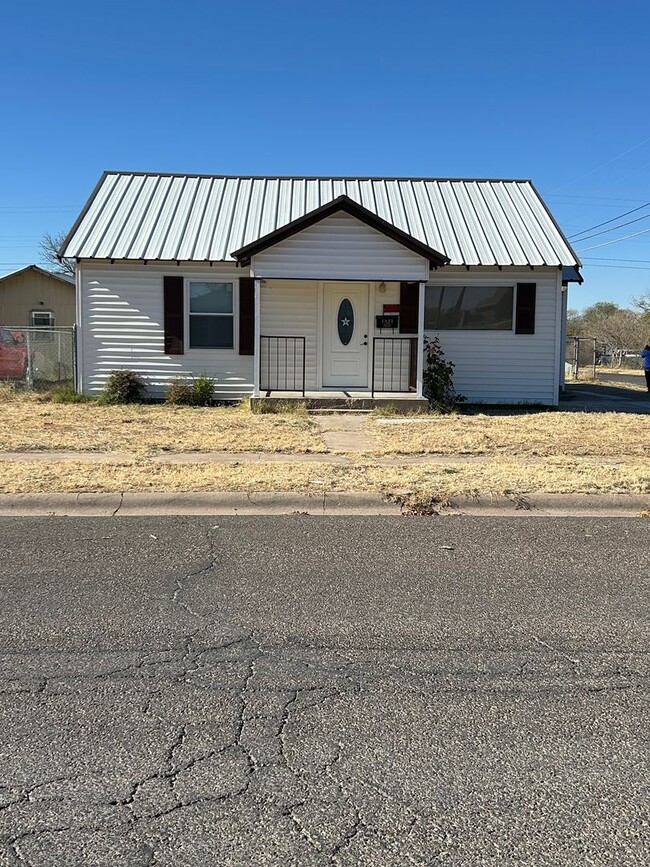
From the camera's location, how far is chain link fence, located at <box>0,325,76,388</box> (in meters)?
17.1

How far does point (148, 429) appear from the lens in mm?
11609

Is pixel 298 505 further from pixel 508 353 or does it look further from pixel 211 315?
pixel 508 353

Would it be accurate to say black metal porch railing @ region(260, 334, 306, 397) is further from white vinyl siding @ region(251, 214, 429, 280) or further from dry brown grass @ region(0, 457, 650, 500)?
dry brown grass @ region(0, 457, 650, 500)

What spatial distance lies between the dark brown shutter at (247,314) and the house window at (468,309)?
12.6ft

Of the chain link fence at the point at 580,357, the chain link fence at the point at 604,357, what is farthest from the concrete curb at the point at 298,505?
the chain link fence at the point at 604,357

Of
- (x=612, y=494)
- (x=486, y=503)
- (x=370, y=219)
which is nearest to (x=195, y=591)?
(x=486, y=503)

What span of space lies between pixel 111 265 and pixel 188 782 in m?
14.3

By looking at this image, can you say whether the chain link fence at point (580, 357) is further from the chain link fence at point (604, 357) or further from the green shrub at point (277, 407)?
the green shrub at point (277, 407)

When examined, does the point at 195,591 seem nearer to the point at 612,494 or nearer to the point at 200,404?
the point at 612,494

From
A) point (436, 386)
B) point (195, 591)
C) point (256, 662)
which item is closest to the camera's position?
point (256, 662)

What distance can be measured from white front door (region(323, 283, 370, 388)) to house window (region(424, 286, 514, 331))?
1.47 m

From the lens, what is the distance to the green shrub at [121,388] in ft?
50.2

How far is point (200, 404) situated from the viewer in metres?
15.4

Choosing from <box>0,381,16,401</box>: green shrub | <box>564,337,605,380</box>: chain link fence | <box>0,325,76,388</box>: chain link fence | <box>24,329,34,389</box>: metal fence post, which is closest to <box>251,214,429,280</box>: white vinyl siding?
<box>0,325,76,388</box>: chain link fence
